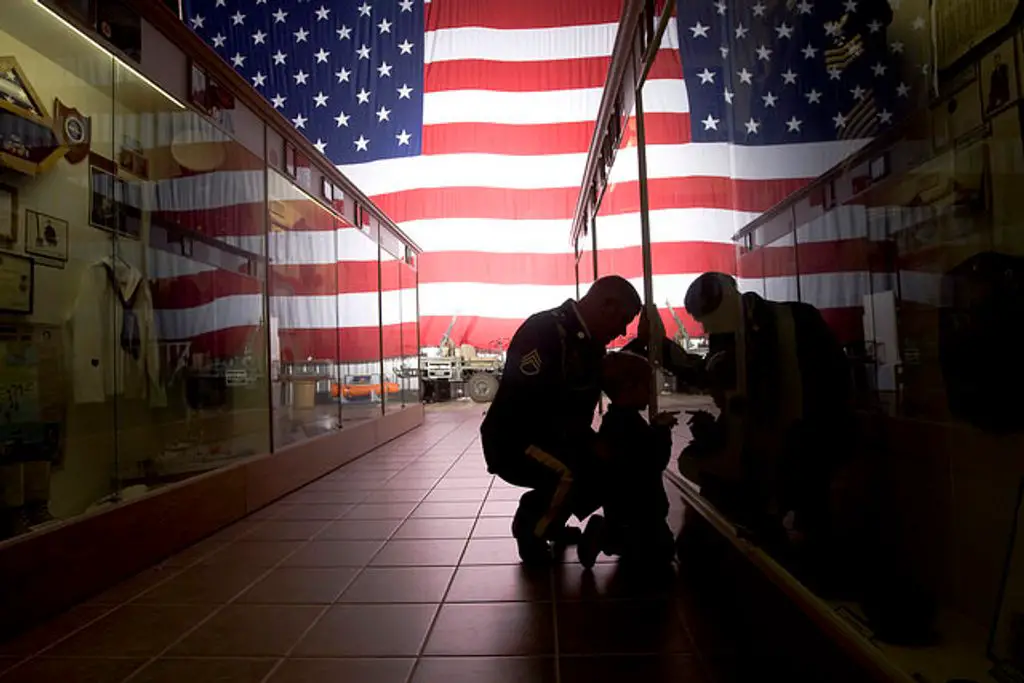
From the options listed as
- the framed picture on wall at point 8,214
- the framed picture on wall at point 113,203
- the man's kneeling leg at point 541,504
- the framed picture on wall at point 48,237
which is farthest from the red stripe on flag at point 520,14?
the man's kneeling leg at point 541,504

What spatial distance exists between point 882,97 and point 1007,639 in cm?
72

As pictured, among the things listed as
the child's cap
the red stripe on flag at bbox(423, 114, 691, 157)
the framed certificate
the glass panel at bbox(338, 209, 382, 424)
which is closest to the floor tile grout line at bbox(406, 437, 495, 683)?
the child's cap

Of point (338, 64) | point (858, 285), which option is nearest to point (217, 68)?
point (858, 285)

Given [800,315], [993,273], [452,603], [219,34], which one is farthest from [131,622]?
[219,34]

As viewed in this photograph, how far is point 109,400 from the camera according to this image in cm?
258

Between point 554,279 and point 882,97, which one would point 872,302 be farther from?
point 554,279

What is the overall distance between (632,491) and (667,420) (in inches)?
11.4

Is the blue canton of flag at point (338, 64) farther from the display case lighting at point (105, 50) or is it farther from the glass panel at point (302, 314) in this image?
the display case lighting at point (105, 50)

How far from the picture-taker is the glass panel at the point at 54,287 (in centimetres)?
217

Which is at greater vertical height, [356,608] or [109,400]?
[109,400]

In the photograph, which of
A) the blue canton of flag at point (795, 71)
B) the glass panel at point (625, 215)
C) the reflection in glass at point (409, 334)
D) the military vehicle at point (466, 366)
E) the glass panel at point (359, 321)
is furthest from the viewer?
the military vehicle at point (466, 366)

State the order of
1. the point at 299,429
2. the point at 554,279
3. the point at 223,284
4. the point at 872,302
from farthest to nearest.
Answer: the point at 554,279
the point at 299,429
the point at 223,284
the point at 872,302

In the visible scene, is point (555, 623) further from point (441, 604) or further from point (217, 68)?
point (217, 68)

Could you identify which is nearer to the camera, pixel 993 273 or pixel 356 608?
pixel 993 273
